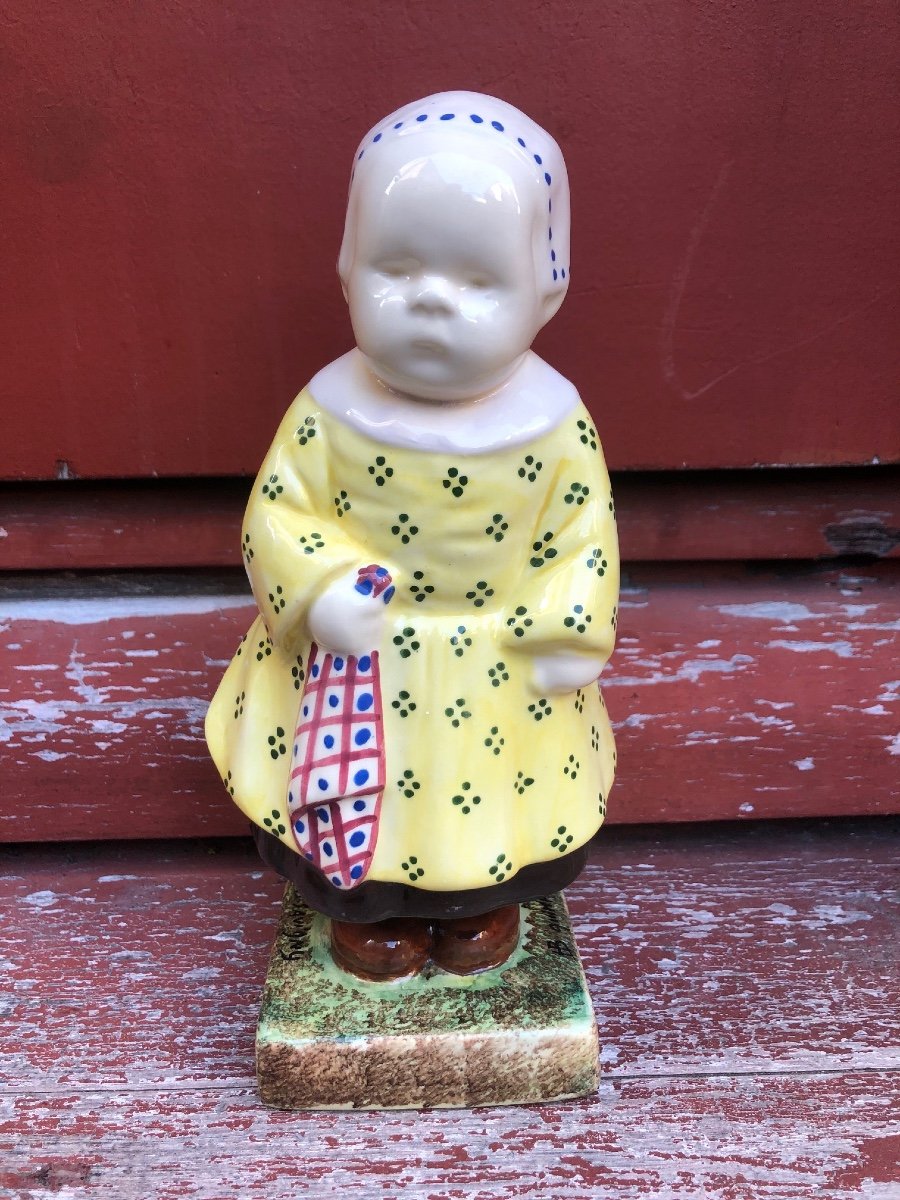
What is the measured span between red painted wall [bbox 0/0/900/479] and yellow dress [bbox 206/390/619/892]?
28cm

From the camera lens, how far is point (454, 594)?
0.83 meters

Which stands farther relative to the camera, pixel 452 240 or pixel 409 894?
pixel 409 894

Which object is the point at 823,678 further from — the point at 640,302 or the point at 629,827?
the point at 640,302

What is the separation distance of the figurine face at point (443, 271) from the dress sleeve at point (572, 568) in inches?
4.1

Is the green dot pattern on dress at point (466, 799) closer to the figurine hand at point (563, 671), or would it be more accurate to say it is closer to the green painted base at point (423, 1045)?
the figurine hand at point (563, 671)

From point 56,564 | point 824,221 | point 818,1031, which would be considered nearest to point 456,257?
point 824,221

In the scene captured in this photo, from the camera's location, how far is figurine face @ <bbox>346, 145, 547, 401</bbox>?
719mm

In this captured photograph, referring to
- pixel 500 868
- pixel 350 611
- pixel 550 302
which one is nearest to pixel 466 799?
pixel 500 868

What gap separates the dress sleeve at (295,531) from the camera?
2.67ft

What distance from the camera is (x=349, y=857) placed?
2.74 feet

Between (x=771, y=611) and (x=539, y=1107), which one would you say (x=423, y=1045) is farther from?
(x=771, y=611)

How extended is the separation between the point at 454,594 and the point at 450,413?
140 mm

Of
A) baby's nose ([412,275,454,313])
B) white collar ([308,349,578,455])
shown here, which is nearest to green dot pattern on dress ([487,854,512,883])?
white collar ([308,349,578,455])

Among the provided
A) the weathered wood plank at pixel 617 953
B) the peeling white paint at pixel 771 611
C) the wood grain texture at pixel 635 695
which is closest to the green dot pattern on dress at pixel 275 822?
the weathered wood plank at pixel 617 953
